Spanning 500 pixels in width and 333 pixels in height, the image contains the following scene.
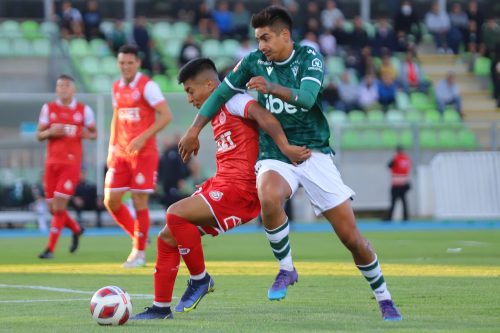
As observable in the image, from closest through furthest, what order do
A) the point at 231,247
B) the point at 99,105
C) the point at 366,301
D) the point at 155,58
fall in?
the point at 366,301 < the point at 231,247 < the point at 99,105 < the point at 155,58

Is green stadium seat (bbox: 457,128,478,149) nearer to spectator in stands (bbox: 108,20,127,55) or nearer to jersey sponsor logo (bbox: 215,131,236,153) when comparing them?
spectator in stands (bbox: 108,20,127,55)

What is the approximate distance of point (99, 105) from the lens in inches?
981

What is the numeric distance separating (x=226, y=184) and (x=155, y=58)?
21667mm

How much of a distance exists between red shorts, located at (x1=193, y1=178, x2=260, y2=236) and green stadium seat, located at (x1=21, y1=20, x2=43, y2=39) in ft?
64.7

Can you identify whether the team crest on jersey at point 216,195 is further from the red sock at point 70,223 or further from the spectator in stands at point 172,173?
the spectator in stands at point 172,173

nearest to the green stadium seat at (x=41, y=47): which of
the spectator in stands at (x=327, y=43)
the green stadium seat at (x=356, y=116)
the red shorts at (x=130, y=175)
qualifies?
the green stadium seat at (x=356, y=116)

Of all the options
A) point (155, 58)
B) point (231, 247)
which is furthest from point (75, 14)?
point (231, 247)

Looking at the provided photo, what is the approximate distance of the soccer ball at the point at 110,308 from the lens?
7.77 meters

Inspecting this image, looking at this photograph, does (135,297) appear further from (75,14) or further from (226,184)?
(75,14)

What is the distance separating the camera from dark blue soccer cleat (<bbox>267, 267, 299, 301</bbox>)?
827 centimetres

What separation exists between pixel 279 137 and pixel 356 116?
70.7ft

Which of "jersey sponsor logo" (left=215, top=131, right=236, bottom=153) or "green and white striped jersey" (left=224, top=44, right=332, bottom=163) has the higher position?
"green and white striped jersey" (left=224, top=44, right=332, bottom=163)

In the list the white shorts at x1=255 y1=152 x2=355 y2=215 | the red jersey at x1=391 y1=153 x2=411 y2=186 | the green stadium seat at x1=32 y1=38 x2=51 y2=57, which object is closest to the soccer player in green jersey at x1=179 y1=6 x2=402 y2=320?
the white shorts at x1=255 y1=152 x2=355 y2=215

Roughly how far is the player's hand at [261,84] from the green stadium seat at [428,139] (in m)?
21.2
